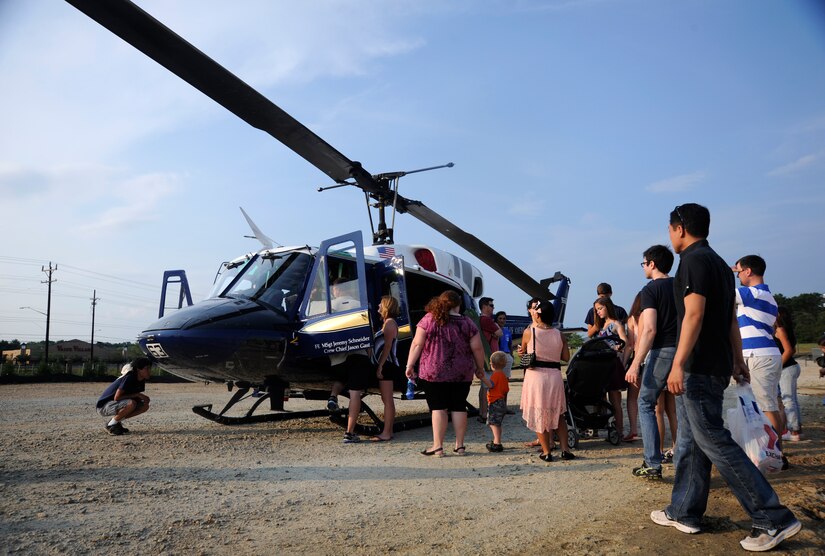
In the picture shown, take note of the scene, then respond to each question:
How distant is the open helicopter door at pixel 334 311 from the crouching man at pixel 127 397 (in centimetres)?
233

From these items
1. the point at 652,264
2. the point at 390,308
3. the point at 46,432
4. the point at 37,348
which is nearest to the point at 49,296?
the point at 37,348

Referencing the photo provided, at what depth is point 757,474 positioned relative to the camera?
122 inches

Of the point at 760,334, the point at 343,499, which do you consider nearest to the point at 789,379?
the point at 760,334

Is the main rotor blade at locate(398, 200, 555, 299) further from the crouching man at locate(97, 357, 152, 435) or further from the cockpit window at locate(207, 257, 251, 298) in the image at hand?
the crouching man at locate(97, 357, 152, 435)

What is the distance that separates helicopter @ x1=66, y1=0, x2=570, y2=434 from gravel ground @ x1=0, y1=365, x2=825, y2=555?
93 centimetres

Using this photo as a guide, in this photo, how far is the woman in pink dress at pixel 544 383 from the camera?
5.55 metres

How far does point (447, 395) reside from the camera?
19.8 feet

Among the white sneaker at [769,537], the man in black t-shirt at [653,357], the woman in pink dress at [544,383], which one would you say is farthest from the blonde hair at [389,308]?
the white sneaker at [769,537]

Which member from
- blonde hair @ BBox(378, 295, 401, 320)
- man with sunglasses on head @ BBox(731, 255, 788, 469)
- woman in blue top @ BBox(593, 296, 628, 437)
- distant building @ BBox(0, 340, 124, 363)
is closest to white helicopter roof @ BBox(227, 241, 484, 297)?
blonde hair @ BBox(378, 295, 401, 320)

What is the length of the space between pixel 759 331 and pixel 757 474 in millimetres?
2458

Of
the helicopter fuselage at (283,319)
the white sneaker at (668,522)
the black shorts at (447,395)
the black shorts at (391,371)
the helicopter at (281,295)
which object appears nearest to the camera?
the white sneaker at (668,522)

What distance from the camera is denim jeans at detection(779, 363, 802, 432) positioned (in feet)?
21.8

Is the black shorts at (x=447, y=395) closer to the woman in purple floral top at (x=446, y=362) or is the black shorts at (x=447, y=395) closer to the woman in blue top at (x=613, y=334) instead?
the woman in purple floral top at (x=446, y=362)

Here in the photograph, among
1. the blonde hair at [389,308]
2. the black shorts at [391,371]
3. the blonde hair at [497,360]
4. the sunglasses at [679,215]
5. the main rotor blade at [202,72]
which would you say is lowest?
the black shorts at [391,371]
